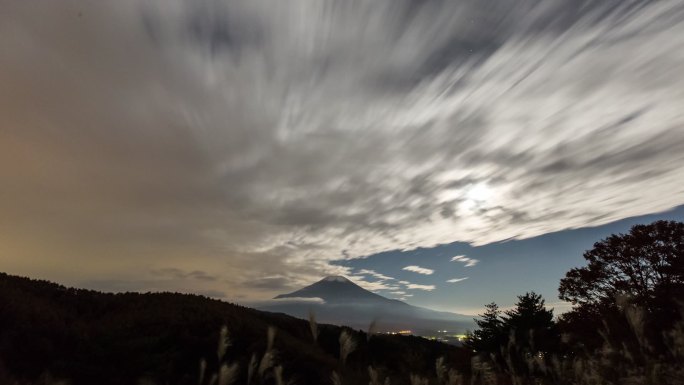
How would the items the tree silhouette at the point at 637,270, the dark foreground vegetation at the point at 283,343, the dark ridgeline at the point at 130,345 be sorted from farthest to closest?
1. the tree silhouette at the point at 637,270
2. the dark ridgeline at the point at 130,345
3. the dark foreground vegetation at the point at 283,343

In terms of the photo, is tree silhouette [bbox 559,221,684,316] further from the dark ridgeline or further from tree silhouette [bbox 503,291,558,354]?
the dark ridgeline

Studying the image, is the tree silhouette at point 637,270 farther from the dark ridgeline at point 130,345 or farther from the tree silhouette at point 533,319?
the dark ridgeline at point 130,345

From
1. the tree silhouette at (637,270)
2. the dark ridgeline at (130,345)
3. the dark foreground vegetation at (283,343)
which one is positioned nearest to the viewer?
the dark foreground vegetation at (283,343)

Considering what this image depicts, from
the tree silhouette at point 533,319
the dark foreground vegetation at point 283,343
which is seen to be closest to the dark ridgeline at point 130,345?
the dark foreground vegetation at point 283,343

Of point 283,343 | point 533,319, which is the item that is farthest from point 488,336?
point 283,343

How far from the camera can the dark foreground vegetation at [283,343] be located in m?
7.29

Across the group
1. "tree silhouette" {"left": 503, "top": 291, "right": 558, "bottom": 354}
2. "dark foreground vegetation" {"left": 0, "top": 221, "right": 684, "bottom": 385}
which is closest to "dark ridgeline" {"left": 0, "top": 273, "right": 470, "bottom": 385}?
"dark foreground vegetation" {"left": 0, "top": 221, "right": 684, "bottom": 385}

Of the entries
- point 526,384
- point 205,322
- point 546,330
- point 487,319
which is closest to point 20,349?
point 205,322

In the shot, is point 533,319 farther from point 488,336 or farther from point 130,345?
point 130,345

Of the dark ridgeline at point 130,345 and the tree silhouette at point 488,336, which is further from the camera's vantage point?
the tree silhouette at point 488,336

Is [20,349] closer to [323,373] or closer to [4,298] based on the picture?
[4,298]

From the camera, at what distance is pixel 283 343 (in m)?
12.2

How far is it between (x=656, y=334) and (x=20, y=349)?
18222mm

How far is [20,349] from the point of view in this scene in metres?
9.09
